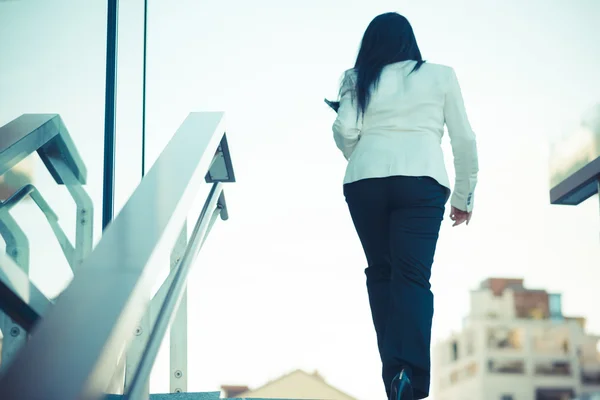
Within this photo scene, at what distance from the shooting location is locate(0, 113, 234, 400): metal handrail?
969 millimetres

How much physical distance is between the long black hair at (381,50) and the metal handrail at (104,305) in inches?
41.3

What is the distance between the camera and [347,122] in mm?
2504

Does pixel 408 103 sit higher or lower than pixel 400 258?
higher

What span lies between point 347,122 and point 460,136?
32 centimetres

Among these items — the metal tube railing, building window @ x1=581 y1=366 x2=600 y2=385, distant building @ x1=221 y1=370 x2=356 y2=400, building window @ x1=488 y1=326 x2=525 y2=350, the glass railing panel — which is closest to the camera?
the metal tube railing

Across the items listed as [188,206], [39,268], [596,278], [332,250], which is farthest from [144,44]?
[596,278]

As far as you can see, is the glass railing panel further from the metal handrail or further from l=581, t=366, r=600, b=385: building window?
l=581, t=366, r=600, b=385: building window

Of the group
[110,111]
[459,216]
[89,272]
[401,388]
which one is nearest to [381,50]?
[459,216]

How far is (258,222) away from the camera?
23953 millimetres

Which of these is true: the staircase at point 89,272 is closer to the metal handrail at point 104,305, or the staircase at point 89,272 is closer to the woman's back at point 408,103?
the metal handrail at point 104,305

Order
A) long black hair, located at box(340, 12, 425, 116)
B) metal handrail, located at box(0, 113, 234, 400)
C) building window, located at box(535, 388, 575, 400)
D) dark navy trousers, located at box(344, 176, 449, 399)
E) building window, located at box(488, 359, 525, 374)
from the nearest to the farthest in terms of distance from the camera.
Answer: metal handrail, located at box(0, 113, 234, 400)
dark navy trousers, located at box(344, 176, 449, 399)
long black hair, located at box(340, 12, 425, 116)
building window, located at box(535, 388, 575, 400)
building window, located at box(488, 359, 525, 374)

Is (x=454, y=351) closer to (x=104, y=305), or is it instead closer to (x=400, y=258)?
(x=400, y=258)

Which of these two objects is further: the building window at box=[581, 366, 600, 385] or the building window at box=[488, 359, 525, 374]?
the building window at box=[581, 366, 600, 385]

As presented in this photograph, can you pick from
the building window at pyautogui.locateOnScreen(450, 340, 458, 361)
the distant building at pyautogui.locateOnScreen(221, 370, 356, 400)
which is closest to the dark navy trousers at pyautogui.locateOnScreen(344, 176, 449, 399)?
the distant building at pyautogui.locateOnScreen(221, 370, 356, 400)
